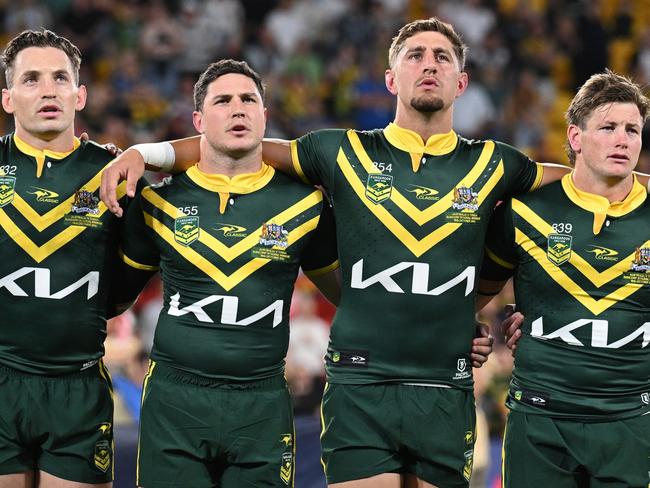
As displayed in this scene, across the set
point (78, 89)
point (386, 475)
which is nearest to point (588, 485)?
point (386, 475)

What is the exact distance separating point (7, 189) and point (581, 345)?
3031 millimetres

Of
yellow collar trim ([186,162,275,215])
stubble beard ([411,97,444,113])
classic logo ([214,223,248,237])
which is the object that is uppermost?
stubble beard ([411,97,444,113])

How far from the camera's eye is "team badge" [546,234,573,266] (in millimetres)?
5949

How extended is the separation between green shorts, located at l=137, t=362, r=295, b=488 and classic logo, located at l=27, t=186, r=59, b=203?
1.09 m

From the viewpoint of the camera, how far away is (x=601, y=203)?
237 inches

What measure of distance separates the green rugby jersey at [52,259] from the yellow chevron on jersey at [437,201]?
1.27 metres

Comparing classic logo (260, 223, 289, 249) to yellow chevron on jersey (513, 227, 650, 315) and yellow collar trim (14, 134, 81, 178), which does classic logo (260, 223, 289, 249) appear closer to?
yellow collar trim (14, 134, 81, 178)

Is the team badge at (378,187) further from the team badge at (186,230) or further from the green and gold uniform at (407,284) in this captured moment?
the team badge at (186,230)

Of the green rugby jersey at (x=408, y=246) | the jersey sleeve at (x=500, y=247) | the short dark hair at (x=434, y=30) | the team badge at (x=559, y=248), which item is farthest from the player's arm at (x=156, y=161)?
the team badge at (x=559, y=248)

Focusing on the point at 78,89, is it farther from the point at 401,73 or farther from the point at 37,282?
the point at 401,73

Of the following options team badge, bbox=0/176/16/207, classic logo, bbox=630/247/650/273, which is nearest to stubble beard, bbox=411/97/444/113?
classic logo, bbox=630/247/650/273

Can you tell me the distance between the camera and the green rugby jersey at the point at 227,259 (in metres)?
5.80

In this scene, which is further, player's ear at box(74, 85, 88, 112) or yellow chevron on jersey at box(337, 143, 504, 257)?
player's ear at box(74, 85, 88, 112)

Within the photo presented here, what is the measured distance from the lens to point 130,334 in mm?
11172
